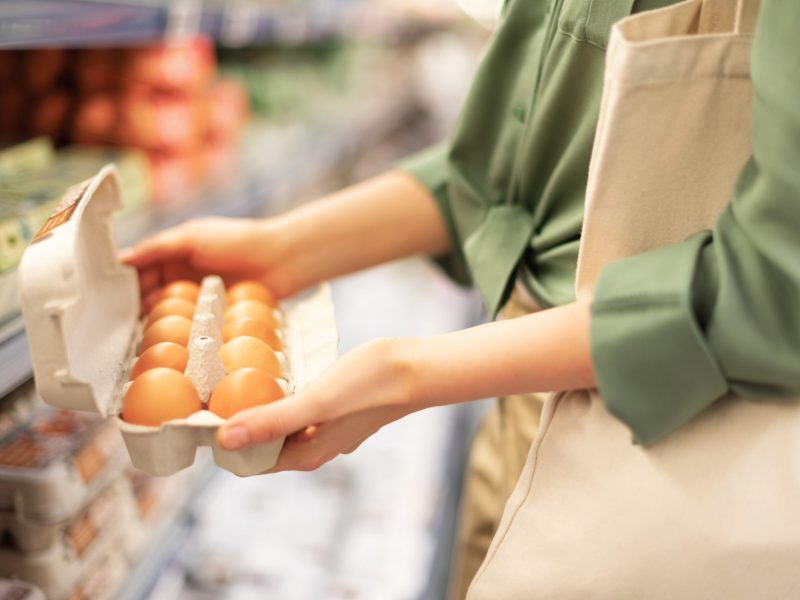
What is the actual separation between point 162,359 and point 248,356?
0.10 metres

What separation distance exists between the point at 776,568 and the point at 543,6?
718mm

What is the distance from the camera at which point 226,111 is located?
6.79 ft

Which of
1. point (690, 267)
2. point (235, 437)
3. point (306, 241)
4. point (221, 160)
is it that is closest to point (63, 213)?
point (235, 437)

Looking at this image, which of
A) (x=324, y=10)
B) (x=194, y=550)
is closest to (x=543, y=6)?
(x=194, y=550)

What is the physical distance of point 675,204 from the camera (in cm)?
77

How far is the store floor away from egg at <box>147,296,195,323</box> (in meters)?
0.60

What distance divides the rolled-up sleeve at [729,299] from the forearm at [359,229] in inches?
21.6

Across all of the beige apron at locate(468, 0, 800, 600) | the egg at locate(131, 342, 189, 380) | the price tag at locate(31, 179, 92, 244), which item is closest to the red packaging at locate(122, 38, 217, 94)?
the price tag at locate(31, 179, 92, 244)

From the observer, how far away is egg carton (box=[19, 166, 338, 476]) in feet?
2.33

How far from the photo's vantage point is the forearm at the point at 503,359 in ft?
2.36

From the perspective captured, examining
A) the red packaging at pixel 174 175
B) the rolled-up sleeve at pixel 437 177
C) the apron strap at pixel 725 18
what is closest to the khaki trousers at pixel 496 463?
the rolled-up sleeve at pixel 437 177

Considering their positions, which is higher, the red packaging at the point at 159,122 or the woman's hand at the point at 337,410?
the woman's hand at the point at 337,410

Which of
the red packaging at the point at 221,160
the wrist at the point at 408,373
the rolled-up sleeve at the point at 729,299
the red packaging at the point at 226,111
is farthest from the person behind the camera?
the red packaging at the point at 226,111

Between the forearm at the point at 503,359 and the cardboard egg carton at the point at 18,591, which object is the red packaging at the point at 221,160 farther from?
the forearm at the point at 503,359
